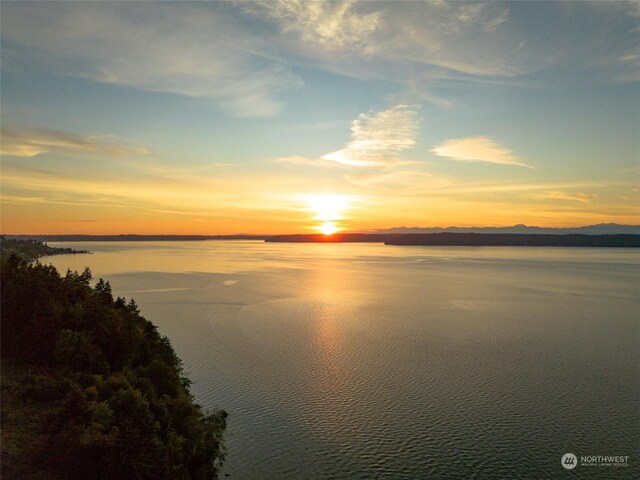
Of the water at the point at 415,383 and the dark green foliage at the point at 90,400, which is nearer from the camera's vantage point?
the dark green foliage at the point at 90,400

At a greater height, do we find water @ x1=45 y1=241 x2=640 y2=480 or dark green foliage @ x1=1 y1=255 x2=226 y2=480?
dark green foliage @ x1=1 y1=255 x2=226 y2=480

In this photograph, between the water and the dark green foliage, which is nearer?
the dark green foliage

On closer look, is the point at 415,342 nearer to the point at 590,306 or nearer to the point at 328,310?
the point at 328,310

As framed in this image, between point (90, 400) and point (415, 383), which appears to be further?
point (415, 383)

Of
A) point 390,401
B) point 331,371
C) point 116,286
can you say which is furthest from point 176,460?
point 116,286
